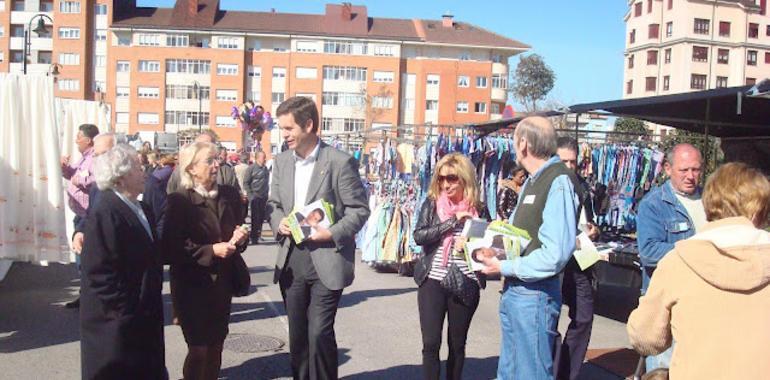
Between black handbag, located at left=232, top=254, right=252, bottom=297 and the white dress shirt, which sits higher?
the white dress shirt

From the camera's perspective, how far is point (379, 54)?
7275cm

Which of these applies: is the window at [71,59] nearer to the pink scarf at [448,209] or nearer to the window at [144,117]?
the window at [144,117]

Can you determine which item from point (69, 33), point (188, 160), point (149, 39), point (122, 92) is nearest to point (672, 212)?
point (188, 160)

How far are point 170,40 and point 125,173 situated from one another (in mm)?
71084

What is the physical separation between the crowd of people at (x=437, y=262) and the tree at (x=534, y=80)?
6035 cm

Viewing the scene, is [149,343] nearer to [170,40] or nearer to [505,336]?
[505,336]

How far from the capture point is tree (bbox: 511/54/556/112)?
6525 cm

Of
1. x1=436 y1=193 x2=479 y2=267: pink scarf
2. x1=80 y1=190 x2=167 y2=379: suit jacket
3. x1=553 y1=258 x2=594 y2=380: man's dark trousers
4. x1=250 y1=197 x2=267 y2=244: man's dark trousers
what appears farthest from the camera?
x1=250 y1=197 x2=267 y2=244: man's dark trousers

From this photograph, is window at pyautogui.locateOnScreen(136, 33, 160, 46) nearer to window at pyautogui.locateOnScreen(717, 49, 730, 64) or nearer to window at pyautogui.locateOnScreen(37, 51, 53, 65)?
window at pyautogui.locateOnScreen(37, 51, 53, 65)

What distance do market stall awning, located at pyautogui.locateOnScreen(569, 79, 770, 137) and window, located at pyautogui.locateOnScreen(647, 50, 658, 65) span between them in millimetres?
66119

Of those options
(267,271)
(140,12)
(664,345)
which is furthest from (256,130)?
(140,12)

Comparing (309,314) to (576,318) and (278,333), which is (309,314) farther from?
(278,333)

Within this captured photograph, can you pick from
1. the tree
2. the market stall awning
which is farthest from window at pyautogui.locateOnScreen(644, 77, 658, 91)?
the market stall awning

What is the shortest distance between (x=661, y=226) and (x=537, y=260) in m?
1.65
